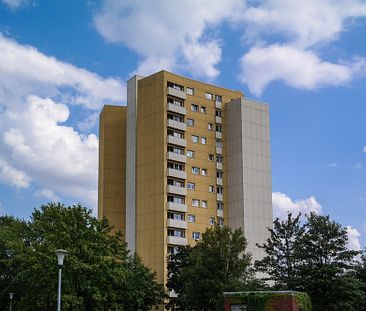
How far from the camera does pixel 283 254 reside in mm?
49469

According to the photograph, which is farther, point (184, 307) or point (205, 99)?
point (205, 99)

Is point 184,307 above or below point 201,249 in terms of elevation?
below

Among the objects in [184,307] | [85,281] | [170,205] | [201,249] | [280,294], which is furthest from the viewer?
[170,205]

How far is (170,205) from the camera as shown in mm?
76250

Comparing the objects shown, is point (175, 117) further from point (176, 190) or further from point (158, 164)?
point (176, 190)

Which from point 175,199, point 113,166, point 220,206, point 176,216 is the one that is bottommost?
point 176,216

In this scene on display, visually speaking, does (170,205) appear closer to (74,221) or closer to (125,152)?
(125,152)

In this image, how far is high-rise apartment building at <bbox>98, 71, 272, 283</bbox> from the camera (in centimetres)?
7712

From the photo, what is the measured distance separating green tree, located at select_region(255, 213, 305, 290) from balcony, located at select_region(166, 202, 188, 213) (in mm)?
26792

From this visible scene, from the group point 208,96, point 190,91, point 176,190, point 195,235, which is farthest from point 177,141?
point 195,235

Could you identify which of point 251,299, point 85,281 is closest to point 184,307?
point 85,281

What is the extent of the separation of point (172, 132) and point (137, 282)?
30267 millimetres

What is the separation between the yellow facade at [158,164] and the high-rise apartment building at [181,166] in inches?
5.1

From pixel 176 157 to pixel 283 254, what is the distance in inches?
1243
